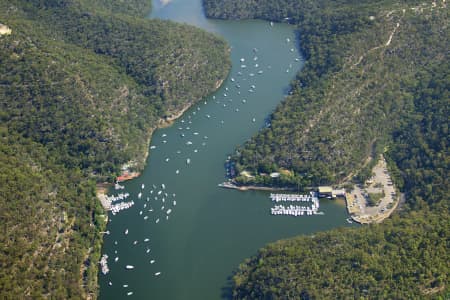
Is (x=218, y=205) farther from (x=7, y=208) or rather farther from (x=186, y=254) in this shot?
(x=7, y=208)

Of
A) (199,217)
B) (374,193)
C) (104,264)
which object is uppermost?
(374,193)

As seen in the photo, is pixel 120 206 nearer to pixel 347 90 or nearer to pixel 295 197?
pixel 295 197

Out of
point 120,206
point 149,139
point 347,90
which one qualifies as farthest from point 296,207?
point 149,139

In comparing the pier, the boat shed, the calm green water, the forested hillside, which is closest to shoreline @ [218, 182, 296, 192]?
the calm green water

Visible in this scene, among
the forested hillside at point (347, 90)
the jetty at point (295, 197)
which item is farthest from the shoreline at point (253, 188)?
the jetty at point (295, 197)

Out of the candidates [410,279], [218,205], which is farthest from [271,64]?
[410,279]

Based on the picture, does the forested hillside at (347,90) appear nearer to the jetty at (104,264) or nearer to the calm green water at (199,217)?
the calm green water at (199,217)
